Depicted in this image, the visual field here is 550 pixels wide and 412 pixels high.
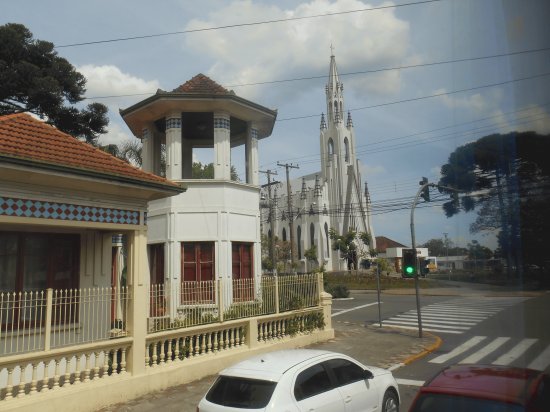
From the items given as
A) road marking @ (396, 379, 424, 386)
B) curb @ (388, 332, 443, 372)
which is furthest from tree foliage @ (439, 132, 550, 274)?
curb @ (388, 332, 443, 372)

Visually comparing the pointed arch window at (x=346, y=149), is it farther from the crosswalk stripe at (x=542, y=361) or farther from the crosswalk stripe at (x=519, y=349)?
the crosswalk stripe at (x=542, y=361)

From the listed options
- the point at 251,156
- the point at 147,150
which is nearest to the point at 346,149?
the point at 251,156

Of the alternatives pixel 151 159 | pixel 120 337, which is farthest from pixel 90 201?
pixel 151 159

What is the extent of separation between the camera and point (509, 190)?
6.77ft

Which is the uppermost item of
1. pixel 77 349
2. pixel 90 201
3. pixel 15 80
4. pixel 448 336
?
pixel 15 80

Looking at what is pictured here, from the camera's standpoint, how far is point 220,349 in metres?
10.7

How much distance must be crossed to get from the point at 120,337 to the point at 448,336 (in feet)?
37.6

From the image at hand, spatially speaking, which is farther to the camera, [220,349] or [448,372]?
[220,349]

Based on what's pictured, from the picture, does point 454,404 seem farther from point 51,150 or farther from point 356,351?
point 356,351

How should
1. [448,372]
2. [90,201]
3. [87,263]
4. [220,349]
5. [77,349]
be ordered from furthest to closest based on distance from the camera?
[220,349], [87,263], [90,201], [77,349], [448,372]

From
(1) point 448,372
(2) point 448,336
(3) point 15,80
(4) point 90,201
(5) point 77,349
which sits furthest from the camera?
(3) point 15,80

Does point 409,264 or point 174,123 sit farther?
point 409,264

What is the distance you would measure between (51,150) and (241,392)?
18.9 feet

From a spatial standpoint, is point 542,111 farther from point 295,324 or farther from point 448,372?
point 295,324
